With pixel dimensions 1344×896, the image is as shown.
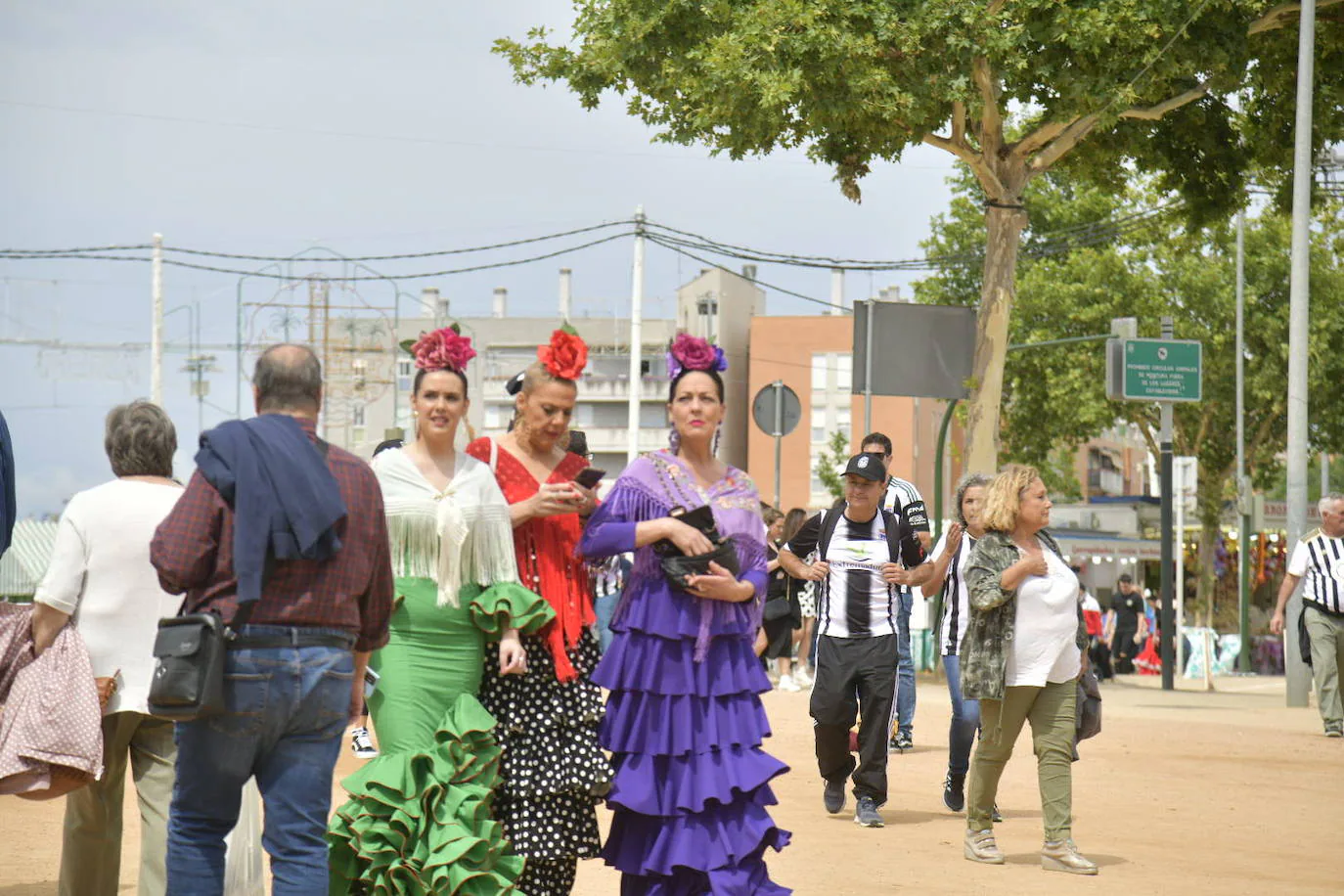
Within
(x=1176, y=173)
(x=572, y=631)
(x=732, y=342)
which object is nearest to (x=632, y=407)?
(x=1176, y=173)

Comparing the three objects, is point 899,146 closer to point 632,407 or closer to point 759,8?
point 759,8

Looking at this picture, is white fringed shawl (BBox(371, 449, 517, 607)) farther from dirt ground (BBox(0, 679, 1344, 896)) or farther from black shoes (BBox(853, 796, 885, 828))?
black shoes (BBox(853, 796, 885, 828))

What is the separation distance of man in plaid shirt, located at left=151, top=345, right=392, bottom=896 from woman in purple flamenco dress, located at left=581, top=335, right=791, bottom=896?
4.90 ft

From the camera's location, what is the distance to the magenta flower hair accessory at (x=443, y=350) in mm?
6613

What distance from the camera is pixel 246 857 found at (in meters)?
7.04

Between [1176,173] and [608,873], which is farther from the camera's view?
[1176,173]

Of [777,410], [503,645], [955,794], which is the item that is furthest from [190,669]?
[777,410]

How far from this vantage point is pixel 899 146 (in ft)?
69.7

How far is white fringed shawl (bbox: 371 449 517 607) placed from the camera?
6453 mm

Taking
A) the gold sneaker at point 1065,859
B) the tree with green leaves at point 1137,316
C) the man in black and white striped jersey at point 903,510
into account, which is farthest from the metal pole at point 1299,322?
the tree with green leaves at point 1137,316

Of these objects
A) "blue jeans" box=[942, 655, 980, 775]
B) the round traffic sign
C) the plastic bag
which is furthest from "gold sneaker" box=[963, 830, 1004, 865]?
the round traffic sign

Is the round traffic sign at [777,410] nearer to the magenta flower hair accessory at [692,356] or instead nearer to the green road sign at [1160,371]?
the green road sign at [1160,371]

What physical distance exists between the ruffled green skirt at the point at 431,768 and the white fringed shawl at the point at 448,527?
0.06m

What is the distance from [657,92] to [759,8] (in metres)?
2.22
